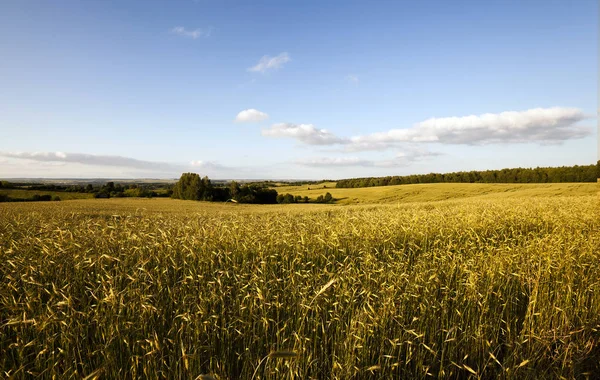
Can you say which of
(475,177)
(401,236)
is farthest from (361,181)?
(401,236)

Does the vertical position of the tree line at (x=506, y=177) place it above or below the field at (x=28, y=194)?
above

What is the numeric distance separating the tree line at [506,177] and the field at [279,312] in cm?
6143

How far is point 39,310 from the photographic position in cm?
325

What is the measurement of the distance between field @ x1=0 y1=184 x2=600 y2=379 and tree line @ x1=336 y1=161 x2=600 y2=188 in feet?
202

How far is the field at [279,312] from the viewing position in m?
2.74

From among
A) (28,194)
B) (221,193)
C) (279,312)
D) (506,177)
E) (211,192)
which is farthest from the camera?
(506,177)

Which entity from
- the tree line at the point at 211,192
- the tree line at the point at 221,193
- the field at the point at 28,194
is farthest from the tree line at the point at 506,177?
the field at the point at 28,194

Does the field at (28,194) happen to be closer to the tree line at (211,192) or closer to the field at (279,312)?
the tree line at (211,192)

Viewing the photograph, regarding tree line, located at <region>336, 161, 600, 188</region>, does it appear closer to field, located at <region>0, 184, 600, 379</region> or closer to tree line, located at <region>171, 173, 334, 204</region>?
tree line, located at <region>171, 173, 334, 204</region>

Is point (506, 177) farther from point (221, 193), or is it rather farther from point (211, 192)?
point (211, 192)

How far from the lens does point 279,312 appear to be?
364 cm

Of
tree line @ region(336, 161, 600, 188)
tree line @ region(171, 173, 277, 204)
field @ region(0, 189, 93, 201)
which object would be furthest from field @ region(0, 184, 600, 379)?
tree line @ region(336, 161, 600, 188)

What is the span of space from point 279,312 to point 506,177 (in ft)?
236

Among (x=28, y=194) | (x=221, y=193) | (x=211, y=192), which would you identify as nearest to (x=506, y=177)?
(x=221, y=193)
